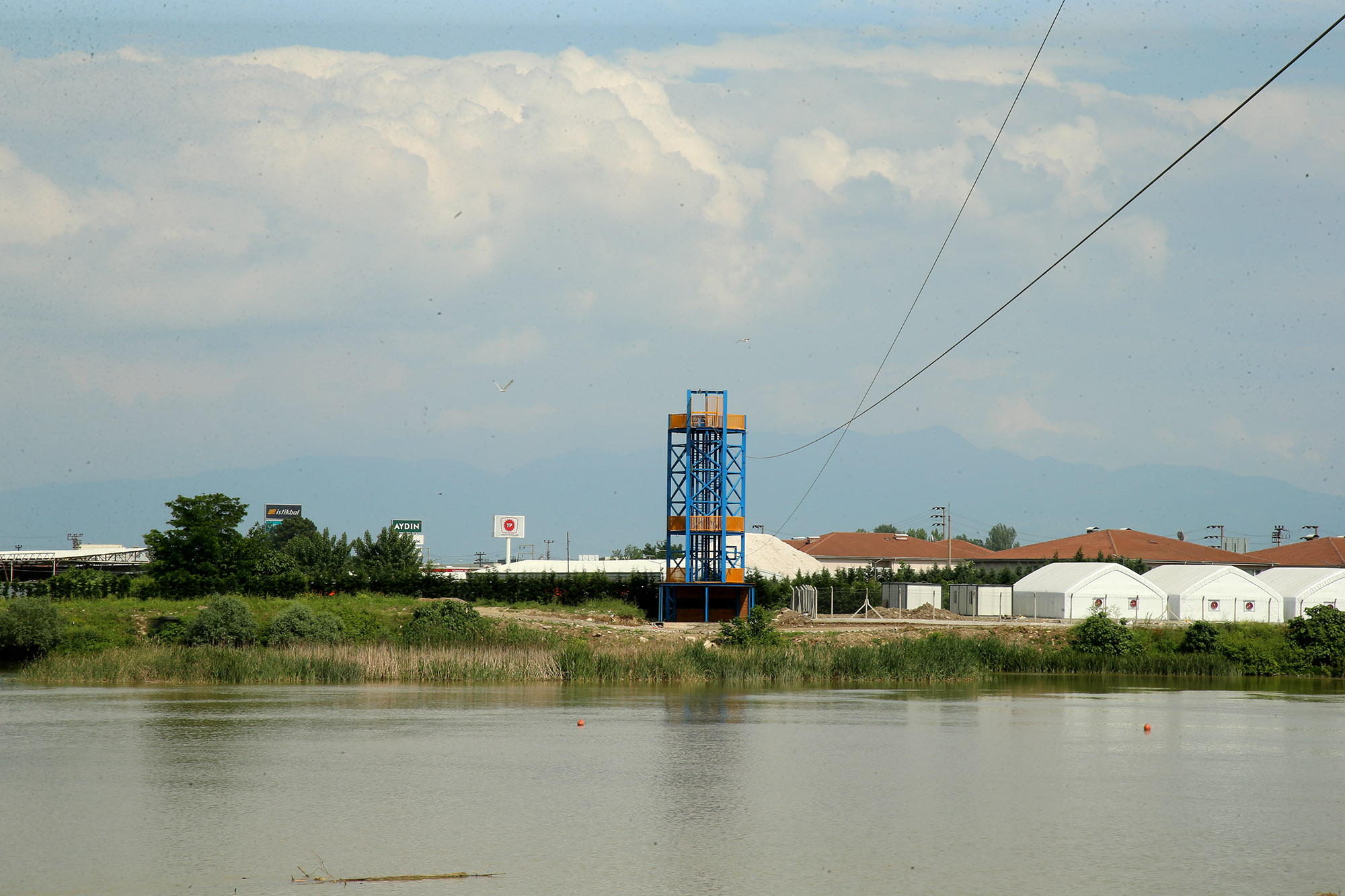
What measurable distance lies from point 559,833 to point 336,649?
2879cm

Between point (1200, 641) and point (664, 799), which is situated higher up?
point (1200, 641)

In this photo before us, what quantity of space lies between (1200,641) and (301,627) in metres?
38.4

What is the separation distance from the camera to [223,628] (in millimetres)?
46500

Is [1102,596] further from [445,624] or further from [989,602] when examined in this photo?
[445,624]

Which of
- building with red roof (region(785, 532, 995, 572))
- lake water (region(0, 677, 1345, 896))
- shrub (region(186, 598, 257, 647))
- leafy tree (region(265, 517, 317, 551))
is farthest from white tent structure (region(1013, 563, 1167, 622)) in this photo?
leafy tree (region(265, 517, 317, 551))

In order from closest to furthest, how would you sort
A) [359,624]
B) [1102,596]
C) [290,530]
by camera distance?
[359,624], [1102,596], [290,530]

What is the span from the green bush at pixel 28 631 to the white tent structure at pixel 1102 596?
51614 millimetres

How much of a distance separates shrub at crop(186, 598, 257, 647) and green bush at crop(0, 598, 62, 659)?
205 inches

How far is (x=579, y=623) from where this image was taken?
55.6 metres

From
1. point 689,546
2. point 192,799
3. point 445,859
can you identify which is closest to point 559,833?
point 445,859

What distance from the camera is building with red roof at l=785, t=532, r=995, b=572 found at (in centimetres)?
12681

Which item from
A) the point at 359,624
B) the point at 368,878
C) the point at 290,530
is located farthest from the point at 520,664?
the point at 290,530

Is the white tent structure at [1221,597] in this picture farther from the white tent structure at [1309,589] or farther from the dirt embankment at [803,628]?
the dirt embankment at [803,628]

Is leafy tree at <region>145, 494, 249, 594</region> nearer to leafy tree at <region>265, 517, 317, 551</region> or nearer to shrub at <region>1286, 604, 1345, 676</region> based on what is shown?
Answer: shrub at <region>1286, 604, 1345, 676</region>
